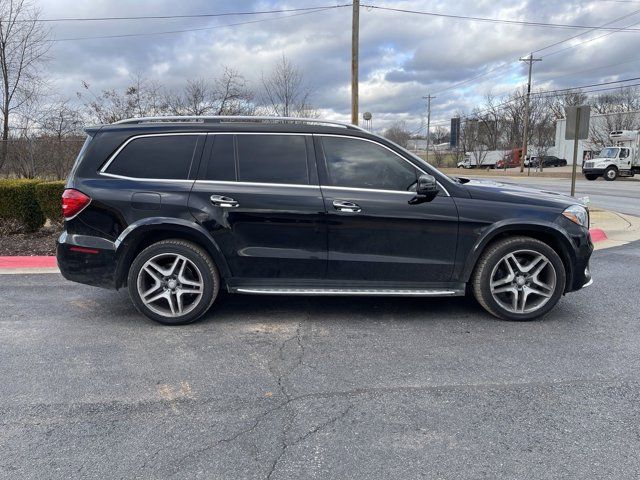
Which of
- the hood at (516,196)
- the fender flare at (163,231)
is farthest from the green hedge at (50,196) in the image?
the hood at (516,196)

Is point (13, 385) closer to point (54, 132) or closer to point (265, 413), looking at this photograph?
point (265, 413)

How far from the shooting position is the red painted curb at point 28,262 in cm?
686

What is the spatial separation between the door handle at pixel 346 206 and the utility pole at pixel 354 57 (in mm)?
11680

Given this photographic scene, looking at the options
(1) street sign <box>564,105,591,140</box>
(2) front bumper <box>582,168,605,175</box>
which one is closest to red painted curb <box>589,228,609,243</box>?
(1) street sign <box>564,105,591,140</box>

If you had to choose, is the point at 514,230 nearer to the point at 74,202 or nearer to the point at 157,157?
the point at 157,157

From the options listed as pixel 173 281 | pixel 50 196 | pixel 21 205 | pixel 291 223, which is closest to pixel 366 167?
pixel 291 223

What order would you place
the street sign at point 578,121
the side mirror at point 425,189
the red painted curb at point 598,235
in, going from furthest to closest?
1. the street sign at point 578,121
2. the red painted curb at point 598,235
3. the side mirror at point 425,189

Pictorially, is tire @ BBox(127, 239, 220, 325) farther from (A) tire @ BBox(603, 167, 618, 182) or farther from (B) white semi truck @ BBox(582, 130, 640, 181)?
(A) tire @ BBox(603, 167, 618, 182)

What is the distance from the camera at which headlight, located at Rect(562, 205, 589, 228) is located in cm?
446

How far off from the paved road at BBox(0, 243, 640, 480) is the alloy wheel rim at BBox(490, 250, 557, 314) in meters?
0.21

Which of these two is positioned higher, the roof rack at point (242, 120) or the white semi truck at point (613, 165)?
the roof rack at point (242, 120)

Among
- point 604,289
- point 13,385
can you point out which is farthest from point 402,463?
point 604,289

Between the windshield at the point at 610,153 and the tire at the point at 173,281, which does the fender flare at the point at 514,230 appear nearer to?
the tire at the point at 173,281

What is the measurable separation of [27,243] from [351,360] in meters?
6.78
